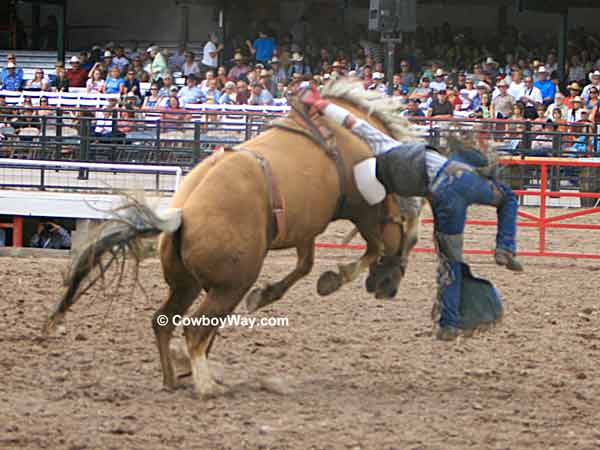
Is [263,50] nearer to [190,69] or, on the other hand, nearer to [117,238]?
[190,69]

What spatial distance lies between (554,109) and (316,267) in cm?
673

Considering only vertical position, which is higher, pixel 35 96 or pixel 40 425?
pixel 35 96

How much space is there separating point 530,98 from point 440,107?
1524 mm

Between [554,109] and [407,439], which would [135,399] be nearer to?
[407,439]

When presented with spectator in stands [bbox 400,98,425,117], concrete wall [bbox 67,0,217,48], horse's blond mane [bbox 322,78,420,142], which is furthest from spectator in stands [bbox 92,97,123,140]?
horse's blond mane [bbox 322,78,420,142]

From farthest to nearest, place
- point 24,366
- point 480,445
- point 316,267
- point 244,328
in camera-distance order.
Answer: point 316,267 → point 244,328 → point 24,366 → point 480,445

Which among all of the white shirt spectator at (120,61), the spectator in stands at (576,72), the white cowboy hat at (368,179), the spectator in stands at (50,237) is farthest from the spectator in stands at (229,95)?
the white cowboy hat at (368,179)

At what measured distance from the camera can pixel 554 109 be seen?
52.5 ft

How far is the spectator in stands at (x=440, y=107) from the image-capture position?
52.6 feet

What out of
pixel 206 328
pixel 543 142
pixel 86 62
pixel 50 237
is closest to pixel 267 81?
pixel 543 142

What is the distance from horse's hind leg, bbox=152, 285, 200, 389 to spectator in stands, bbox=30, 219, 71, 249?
23.4 feet

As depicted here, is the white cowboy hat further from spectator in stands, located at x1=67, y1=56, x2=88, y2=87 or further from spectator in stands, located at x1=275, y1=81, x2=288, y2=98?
spectator in stands, located at x1=67, y1=56, x2=88, y2=87

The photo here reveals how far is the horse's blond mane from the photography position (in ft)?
20.9

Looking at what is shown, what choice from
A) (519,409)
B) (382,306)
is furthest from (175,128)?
(519,409)
